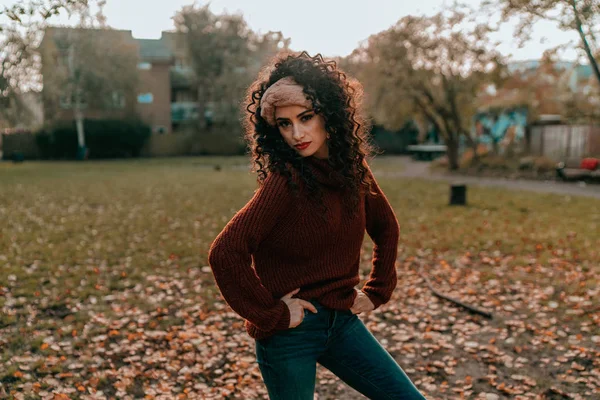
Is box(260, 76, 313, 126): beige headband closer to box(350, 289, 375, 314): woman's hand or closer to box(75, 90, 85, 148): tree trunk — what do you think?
box(350, 289, 375, 314): woman's hand

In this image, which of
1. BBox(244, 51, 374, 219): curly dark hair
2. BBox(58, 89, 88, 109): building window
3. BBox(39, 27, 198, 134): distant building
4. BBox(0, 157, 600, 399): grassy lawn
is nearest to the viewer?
BBox(244, 51, 374, 219): curly dark hair

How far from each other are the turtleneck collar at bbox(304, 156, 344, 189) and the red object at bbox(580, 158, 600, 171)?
1959 centimetres

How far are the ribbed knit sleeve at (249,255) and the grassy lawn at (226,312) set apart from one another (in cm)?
231

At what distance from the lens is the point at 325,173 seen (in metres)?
2.08

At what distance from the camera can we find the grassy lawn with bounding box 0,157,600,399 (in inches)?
165

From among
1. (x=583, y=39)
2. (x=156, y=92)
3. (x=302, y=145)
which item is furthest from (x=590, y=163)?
(x=156, y=92)

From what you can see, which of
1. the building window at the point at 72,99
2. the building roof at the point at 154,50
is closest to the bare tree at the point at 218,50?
the building roof at the point at 154,50

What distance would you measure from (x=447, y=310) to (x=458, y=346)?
104 centimetres

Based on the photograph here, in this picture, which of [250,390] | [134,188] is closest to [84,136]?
[134,188]

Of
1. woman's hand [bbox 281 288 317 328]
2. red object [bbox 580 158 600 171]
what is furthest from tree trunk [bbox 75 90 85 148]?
woman's hand [bbox 281 288 317 328]

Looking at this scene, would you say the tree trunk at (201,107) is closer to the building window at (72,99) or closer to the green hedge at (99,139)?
the green hedge at (99,139)

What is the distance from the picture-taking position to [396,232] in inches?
93.7

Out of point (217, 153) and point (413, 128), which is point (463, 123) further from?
point (217, 153)

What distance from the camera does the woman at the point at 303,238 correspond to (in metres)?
1.95
